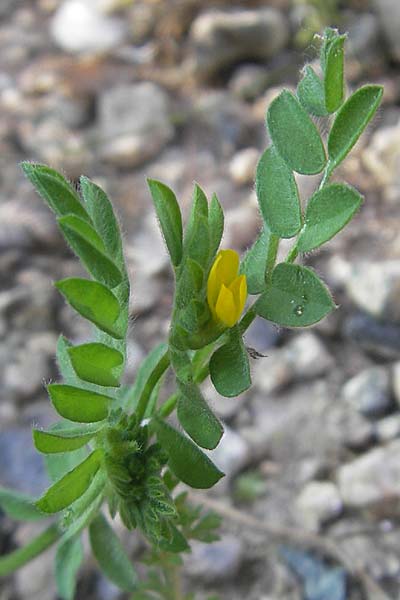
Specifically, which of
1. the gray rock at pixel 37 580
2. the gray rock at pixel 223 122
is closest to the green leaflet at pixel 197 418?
the gray rock at pixel 37 580

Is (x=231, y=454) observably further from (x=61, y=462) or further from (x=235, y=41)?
(x=235, y=41)

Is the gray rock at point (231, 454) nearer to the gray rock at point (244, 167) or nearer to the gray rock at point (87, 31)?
the gray rock at point (244, 167)

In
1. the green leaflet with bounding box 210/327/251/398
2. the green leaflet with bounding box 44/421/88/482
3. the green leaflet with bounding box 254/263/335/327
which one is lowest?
the green leaflet with bounding box 44/421/88/482

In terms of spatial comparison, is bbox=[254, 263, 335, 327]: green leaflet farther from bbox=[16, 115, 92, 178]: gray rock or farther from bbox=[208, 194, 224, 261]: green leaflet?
bbox=[16, 115, 92, 178]: gray rock

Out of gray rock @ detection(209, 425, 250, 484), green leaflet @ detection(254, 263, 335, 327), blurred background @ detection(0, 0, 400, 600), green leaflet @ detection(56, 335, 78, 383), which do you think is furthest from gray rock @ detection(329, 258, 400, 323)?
green leaflet @ detection(254, 263, 335, 327)

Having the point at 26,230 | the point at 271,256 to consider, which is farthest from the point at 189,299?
the point at 26,230
